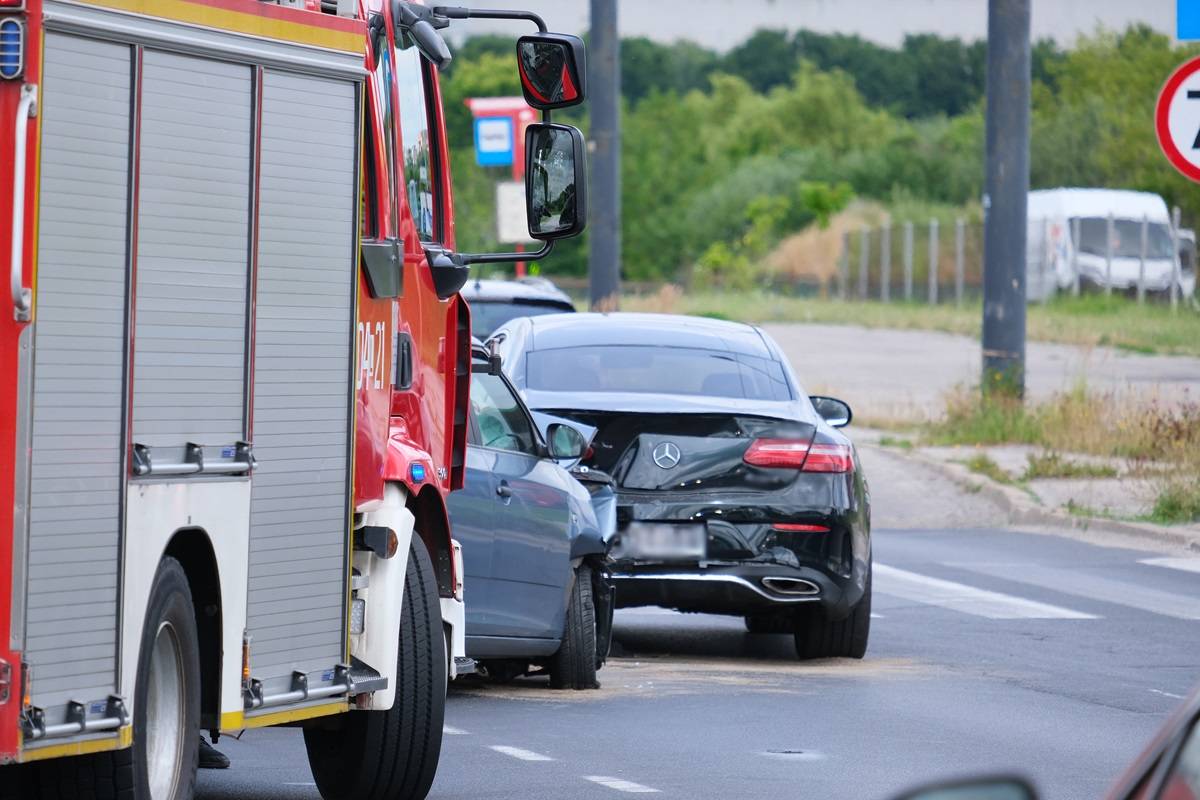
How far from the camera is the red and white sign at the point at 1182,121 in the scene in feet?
46.4

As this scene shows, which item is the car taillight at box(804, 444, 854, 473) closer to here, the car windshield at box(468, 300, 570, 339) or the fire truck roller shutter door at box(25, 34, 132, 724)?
the fire truck roller shutter door at box(25, 34, 132, 724)

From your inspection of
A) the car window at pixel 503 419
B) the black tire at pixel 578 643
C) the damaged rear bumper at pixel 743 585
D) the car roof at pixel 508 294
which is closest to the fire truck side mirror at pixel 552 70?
the car window at pixel 503 419

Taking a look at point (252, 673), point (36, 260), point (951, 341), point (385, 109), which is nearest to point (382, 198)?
point (385, 109)

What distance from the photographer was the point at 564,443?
10.1 m

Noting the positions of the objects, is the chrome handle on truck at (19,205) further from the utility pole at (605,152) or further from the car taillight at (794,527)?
the utility pole at (605,152)

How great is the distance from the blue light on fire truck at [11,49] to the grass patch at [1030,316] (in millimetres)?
27945

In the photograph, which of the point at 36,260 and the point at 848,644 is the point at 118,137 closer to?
the point at 36,260

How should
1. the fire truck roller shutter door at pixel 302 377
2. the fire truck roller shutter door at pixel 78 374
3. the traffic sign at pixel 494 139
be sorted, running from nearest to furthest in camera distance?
the fire truck roller shutter door at pixel 78 374 → the fire truck roller shutter door at pixel 302 377 → the traffic sign at pixel 494 139

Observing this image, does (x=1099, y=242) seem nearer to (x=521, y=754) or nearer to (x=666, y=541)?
(x=666, y=541)

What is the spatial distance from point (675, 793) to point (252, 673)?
1947 mm

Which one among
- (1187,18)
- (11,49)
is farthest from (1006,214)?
(11,49)

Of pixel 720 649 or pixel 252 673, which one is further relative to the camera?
pixel 720 649

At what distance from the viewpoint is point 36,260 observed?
519cm

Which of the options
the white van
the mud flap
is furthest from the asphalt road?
the white van
